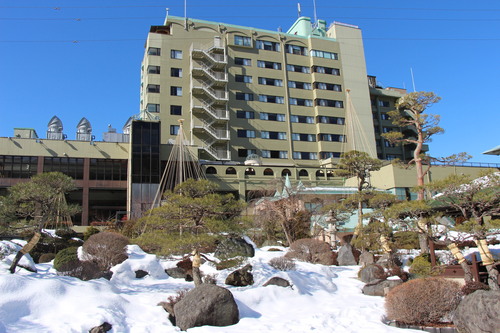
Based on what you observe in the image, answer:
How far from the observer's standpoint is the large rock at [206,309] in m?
12.2

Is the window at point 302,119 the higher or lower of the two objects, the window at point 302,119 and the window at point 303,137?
the higher

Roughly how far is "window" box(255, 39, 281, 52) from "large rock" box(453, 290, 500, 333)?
203 ft

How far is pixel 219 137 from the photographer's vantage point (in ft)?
201

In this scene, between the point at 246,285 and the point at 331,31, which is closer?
the point at 246,285

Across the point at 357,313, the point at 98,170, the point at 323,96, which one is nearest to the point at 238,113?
the point at 323,96

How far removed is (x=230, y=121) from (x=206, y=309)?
52.7m

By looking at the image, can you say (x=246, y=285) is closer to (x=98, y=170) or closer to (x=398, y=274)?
(x=398, y=274)

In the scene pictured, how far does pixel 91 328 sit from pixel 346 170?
64.5 feet

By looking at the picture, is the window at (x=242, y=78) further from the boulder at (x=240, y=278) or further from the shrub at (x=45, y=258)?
the boulder at (x=240, y=278)

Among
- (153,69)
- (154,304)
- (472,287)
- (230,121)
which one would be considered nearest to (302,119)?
(230,121)

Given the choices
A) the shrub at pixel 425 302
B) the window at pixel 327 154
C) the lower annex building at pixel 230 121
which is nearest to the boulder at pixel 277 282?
the shrub at pixel 425 302

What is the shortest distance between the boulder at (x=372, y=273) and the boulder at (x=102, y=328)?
1193 cm

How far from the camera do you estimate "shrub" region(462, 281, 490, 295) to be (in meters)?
13.3

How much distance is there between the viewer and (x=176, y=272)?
19266 millimetres
